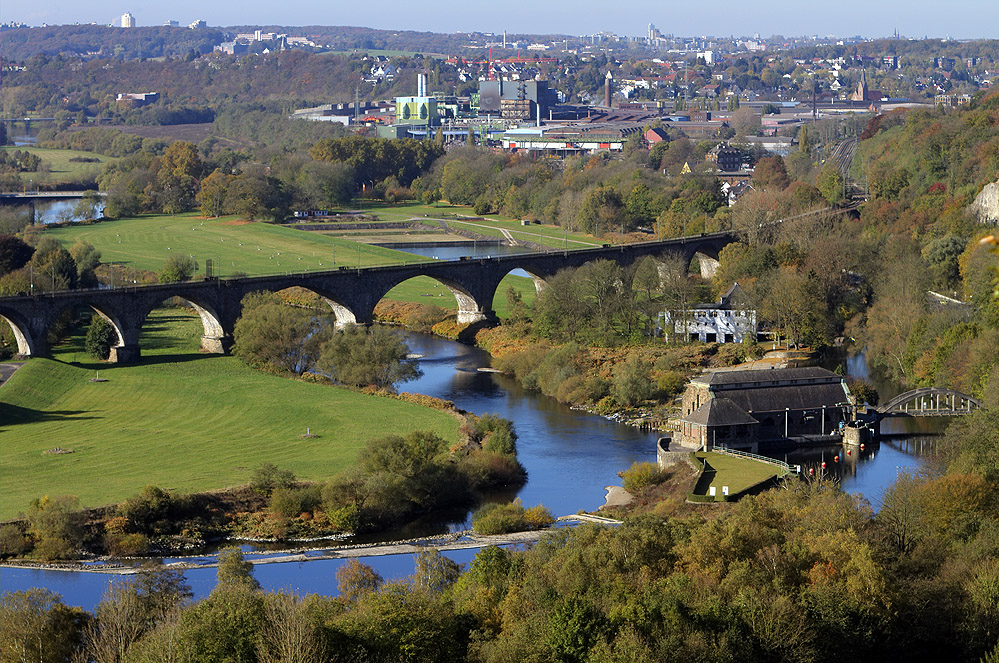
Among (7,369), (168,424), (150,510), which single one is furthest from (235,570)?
(7,369)

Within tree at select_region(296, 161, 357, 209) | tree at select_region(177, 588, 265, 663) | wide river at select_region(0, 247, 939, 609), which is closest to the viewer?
tree at select_region(177, 588, 265, 663)

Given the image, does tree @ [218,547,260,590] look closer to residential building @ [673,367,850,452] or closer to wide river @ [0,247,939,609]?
wide river @ [0,247,939,609]

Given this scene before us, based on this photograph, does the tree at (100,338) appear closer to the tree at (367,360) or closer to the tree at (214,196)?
the tree at (367,360)

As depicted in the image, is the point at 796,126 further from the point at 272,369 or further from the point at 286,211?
the point at 272,369

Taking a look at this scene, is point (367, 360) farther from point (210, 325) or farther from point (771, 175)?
point (771, 175)

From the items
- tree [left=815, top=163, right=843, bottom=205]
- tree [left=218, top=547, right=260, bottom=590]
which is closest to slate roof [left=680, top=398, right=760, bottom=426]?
tree [left=218, top=547, right=260, bottom=590]

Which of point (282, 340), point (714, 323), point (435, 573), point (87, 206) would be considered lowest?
point (87, 206)

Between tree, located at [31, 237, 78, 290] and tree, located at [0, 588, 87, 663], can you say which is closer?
tree, located at [0, 588, 87, 663]
